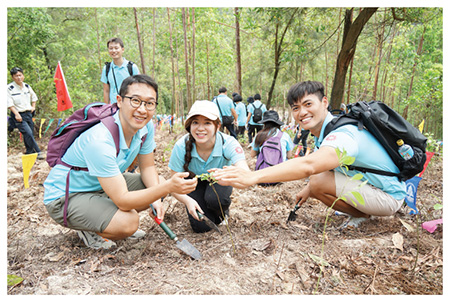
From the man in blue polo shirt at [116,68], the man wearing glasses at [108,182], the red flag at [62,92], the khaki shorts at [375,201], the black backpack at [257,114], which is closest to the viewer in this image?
the man wearing glasses at [108,182]

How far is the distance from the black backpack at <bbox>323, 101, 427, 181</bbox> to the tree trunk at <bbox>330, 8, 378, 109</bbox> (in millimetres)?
4208

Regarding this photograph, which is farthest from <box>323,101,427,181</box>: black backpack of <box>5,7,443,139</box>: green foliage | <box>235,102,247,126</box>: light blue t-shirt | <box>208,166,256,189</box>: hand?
<box>235,102,247,126</box>: light blue t-shirt

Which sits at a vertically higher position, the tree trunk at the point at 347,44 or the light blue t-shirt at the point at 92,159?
the tree trunk at the point at 347,44

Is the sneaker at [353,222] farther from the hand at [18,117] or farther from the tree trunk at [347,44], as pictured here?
the hand at [18,117]

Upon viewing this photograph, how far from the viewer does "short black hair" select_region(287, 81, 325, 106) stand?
2680 mm

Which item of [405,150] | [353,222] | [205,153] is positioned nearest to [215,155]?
[205,153]

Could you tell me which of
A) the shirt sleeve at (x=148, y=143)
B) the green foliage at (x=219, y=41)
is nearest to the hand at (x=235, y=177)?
the shirt sleeve at (x=148, y=143)

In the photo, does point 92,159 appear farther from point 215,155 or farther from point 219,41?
point 219,41

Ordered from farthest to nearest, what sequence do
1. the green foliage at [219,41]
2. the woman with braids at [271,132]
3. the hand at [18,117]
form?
the green foliage at [219,41] → the hand at [18,117] → the woman with braids at [271,132]

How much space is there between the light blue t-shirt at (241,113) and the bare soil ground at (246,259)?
6.58m

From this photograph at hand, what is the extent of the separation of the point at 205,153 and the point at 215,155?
0.12 metres

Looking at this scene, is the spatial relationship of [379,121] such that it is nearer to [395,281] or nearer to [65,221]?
[395,281]

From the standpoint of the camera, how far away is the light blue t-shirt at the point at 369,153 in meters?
2.35

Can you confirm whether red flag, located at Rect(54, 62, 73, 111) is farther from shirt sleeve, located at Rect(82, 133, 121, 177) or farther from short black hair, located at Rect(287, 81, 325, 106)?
short black hair, located at Rect(287, 81, 325, 106)
